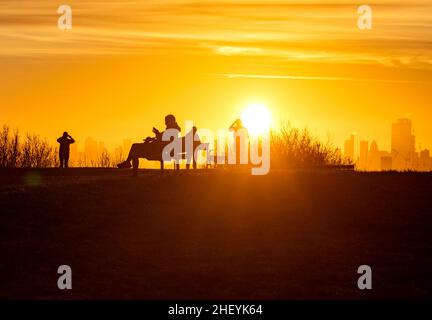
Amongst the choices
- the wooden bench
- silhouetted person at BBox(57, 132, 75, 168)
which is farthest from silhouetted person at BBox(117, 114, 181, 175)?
silhouetted person at BBox(57, 132, 75, 168)

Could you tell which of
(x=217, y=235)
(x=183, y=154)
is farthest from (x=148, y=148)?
(x=217, y=235)

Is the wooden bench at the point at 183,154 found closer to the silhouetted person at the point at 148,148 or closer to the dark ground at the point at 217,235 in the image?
the silhouetted person at the point at 148,148

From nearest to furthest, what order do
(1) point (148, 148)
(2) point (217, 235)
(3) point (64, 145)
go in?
1. (2) point (217, 235)
2. (1) point (148, 148)
3. (3) point (64, 145)

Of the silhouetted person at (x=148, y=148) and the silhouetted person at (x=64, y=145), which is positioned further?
the silhouetted person at (x=64, y=145)

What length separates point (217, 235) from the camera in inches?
1089

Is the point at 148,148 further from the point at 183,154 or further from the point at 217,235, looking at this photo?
the point at 217,235

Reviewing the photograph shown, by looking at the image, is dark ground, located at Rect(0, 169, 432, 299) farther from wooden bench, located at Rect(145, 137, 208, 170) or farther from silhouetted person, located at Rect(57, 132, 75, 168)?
silhouetted person, located at Rect(57, 132, 75, 168)

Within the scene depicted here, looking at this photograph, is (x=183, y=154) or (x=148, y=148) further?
(x=183, y=154)

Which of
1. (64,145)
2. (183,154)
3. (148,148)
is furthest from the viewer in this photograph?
(64,145)

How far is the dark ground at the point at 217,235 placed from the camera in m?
22.5

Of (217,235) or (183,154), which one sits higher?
(183,154)

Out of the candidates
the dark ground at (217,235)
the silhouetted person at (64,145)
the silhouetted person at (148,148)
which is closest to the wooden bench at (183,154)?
the silhouetted person at (148,148)

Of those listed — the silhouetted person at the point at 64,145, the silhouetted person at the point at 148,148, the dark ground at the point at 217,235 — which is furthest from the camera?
the silhouetted person at the point at 64,145

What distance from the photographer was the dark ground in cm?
2250
